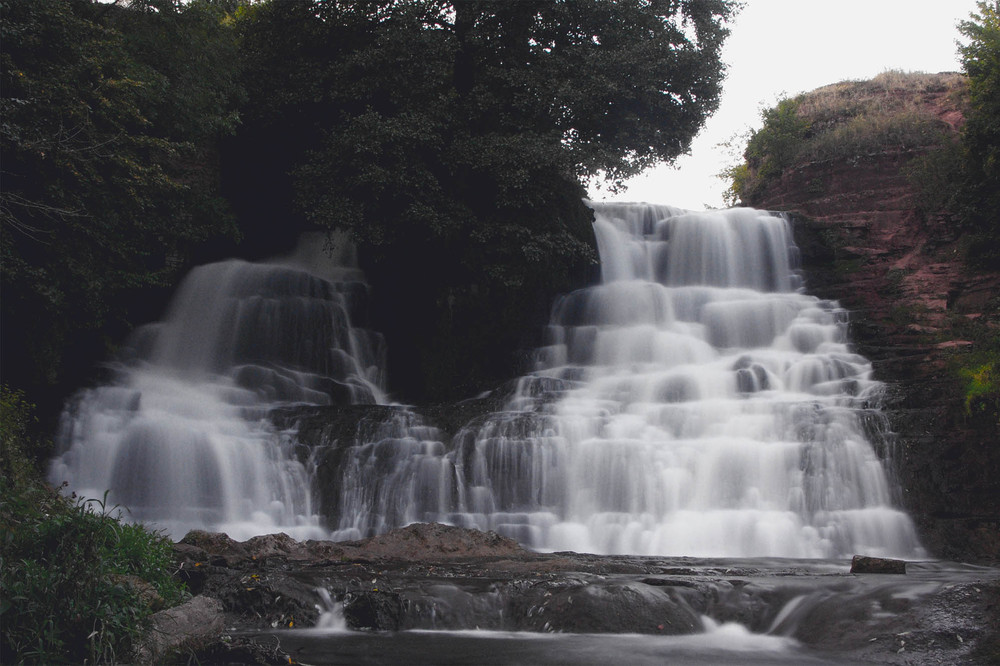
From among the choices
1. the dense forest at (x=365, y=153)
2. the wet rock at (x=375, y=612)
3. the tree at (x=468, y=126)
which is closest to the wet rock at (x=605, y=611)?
the wet rock at (x=375, y=612)

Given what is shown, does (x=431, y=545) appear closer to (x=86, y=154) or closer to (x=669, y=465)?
(x=669, y=465)

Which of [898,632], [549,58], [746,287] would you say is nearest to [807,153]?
[746,287]

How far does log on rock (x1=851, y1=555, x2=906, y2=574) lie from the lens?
8.38m

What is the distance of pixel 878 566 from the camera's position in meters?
8.45

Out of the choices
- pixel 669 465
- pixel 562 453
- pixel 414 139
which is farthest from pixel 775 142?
pixel 562 453

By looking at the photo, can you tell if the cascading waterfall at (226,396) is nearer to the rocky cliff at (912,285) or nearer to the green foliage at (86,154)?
the green foliage at (86,154)

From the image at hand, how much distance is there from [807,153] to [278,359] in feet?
60.0

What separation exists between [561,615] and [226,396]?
1163 cm

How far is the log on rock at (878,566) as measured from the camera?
27.5 ft

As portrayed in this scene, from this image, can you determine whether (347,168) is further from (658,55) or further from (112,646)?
(112,646)

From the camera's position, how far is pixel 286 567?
8.62 metres

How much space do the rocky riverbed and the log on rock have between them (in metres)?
0.37

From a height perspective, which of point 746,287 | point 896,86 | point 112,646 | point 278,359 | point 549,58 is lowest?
point 112,646

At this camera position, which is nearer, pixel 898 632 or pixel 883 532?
pixel 898 632
